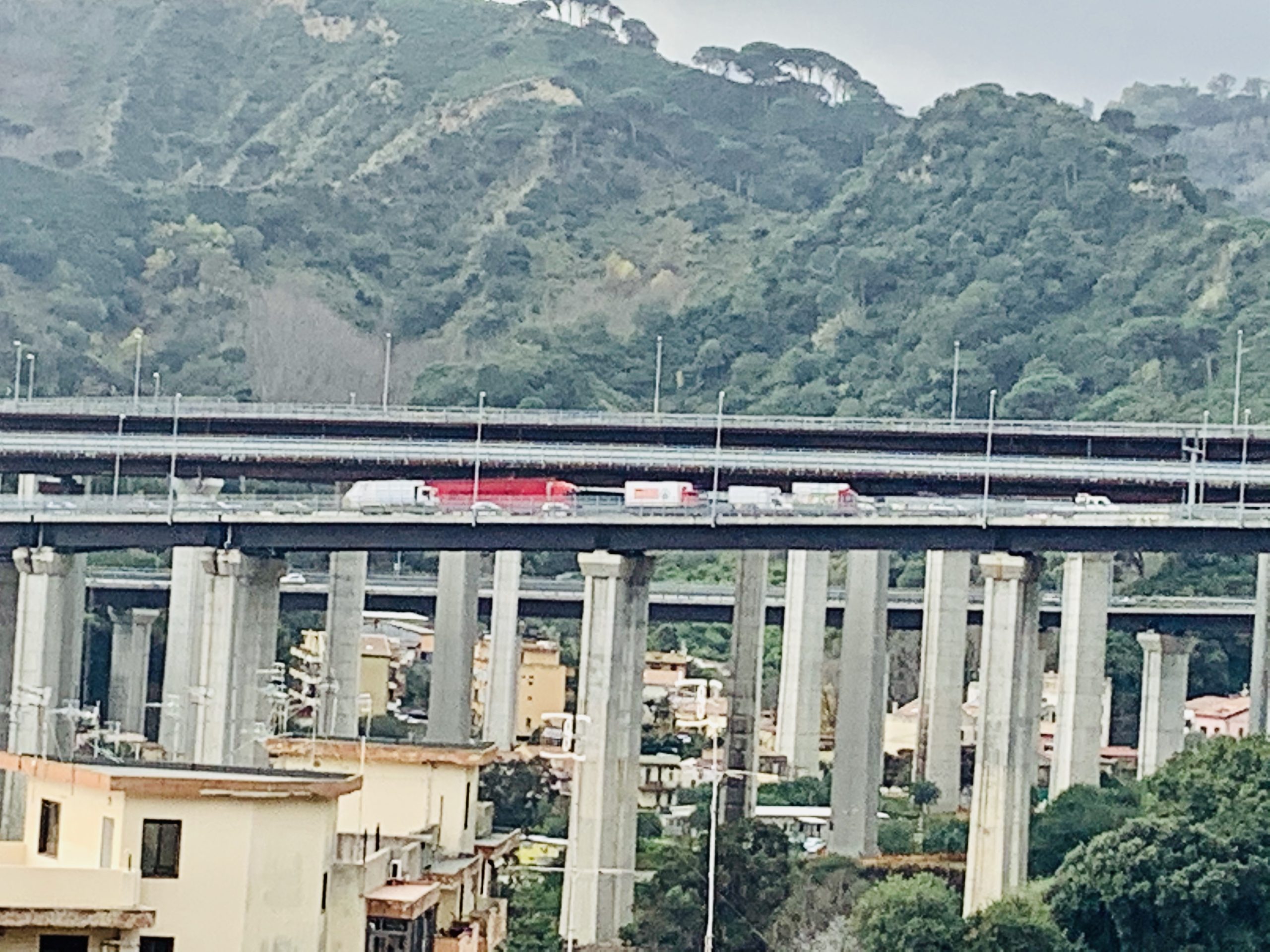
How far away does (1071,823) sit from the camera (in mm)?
86625

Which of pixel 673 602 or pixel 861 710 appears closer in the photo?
pixel 861 710

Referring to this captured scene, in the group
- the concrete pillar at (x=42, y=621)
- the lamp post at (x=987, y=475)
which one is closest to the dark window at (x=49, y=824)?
the concrete pillar at (x=42, y=621)

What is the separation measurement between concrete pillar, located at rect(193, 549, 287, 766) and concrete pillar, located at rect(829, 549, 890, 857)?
A: 1692cm

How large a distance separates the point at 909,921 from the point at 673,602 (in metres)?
62.0

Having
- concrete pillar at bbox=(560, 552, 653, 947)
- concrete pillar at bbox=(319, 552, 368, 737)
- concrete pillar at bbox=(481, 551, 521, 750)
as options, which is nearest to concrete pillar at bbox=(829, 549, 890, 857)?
concrete pillar at bbox=(560, 552, 653, 947)

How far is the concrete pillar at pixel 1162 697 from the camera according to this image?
Result: 387 feet

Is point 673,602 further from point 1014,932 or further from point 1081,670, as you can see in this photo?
point 1014,932

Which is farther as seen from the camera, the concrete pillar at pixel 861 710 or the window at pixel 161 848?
the concrete pillar at pixel 861 710

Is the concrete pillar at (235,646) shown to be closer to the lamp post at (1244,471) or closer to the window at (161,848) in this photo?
the lamp post at (1244,471)

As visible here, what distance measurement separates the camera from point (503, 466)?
103625 millimetres

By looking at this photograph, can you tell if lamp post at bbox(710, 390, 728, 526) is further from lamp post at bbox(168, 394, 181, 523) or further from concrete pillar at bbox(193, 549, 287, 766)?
lamp post at bbox(168, 394, 181, 523)

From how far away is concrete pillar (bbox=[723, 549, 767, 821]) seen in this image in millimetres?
95688

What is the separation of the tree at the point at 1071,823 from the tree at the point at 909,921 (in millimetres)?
13852

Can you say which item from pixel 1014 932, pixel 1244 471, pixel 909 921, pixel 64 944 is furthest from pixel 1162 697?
A: pixel 64 944
